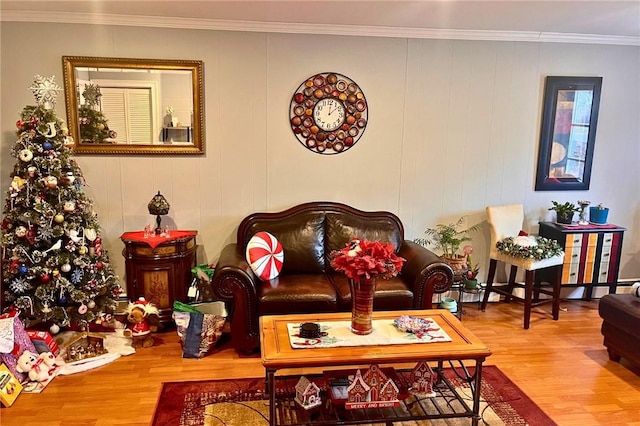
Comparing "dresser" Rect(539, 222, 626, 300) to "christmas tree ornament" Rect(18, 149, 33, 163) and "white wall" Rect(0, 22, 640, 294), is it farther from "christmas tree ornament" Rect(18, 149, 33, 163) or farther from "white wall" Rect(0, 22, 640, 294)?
"christmas tree ornament" Rect(18, 149, 33, 163)

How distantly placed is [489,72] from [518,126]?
587 mm

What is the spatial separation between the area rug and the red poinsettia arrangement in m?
0.79

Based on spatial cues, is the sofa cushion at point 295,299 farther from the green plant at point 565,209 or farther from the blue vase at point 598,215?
the blue vase at point 598,215

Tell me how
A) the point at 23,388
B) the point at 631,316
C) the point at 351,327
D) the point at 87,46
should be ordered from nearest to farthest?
1. the point at 351,327
2. the point at 23,388
3. the point at 631,316
4. the point at 87,46

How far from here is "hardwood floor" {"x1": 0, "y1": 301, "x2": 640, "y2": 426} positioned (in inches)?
107

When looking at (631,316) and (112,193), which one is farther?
(112,193)

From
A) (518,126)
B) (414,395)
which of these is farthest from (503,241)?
(414,395)

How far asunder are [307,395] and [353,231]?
1.77 meters

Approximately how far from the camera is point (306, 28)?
159 inches

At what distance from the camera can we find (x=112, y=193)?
13.3 feet

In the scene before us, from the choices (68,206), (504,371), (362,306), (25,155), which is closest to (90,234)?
(68,206)

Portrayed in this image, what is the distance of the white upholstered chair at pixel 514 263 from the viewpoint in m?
3.97

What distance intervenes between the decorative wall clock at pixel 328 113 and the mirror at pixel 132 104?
0.86 m

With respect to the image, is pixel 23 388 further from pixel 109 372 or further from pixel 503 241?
pixel 503 241
